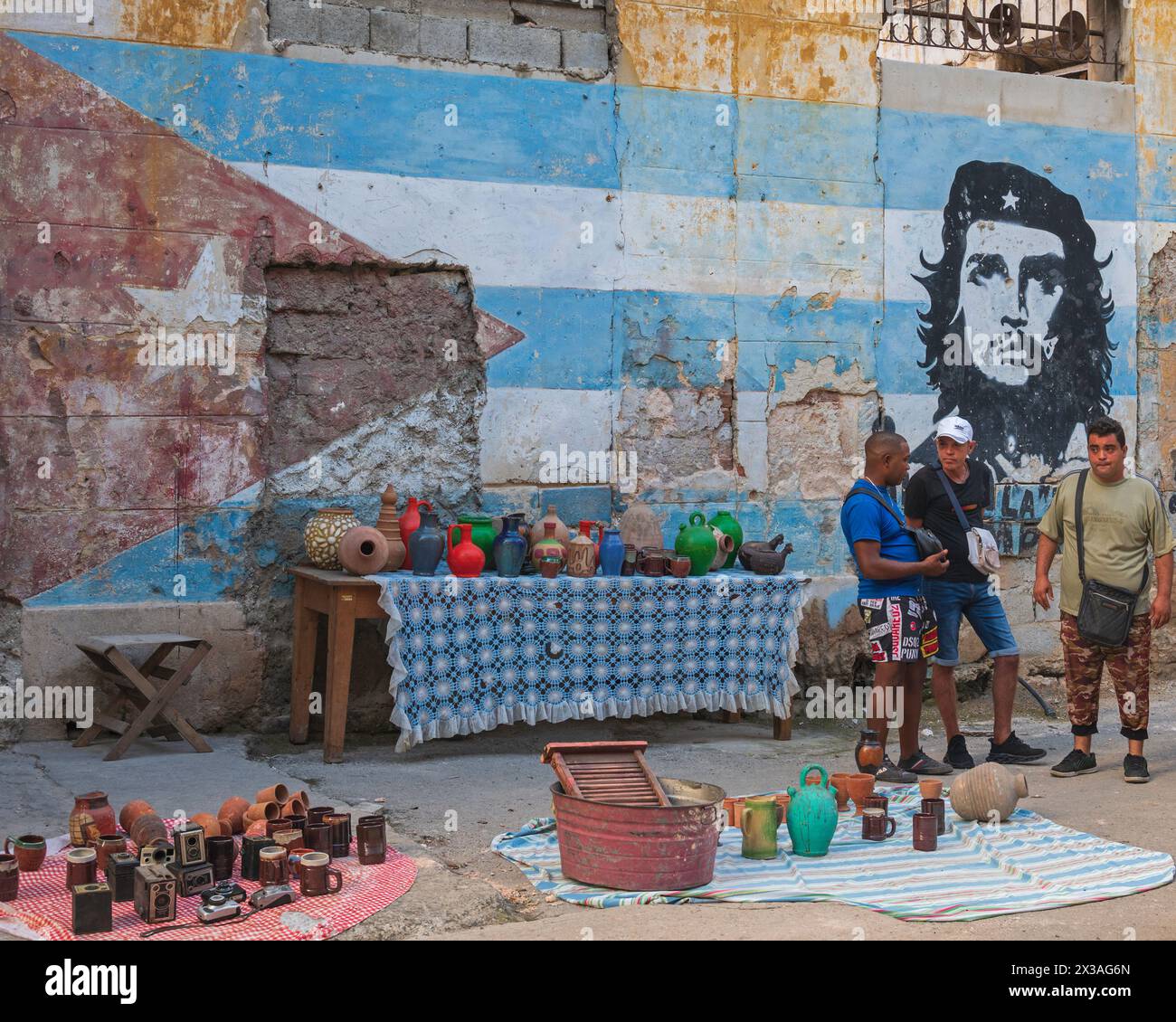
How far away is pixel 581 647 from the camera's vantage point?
6.98 metres

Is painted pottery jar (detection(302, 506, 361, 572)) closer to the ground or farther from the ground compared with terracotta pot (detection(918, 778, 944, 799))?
farther from the ground

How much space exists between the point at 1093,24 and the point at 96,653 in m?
7.47

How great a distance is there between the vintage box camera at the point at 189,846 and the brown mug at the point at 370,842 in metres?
0.52

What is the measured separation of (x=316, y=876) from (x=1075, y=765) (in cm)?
383

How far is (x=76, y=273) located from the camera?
22.6ft

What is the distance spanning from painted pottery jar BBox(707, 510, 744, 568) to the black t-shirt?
117cm

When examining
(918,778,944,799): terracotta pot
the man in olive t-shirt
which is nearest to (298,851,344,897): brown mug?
(918,778,944,799): terracotta pot

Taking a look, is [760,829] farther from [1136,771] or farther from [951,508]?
[1136,771]

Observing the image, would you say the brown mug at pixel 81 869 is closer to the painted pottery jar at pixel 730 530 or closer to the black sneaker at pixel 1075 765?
the painted pottery jar at pixel 730 530

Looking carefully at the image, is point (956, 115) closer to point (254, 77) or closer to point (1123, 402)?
point (1123, 402)

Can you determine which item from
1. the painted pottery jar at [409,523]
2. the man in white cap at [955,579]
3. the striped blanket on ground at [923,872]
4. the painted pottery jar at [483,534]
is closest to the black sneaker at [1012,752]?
the man in white cap at [955,579]

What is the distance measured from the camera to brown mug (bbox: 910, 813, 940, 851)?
5.21 metres

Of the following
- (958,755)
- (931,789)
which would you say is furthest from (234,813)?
(958,755)

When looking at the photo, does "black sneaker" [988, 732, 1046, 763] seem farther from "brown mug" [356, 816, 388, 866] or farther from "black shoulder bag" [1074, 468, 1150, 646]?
"brown mug" [356, 816, 388, 866]
